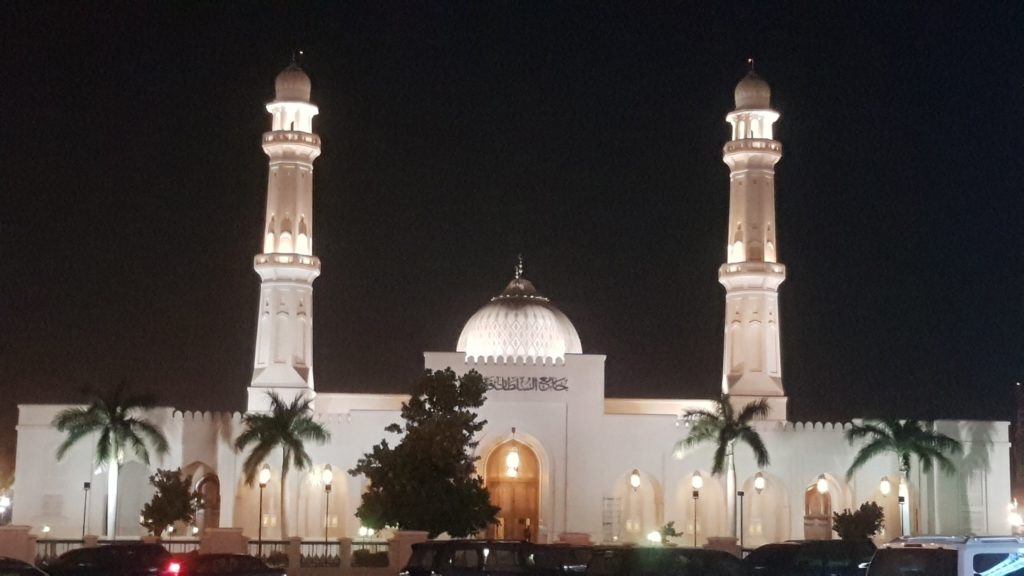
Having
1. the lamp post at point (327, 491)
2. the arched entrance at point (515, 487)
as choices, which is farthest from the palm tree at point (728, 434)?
the lamp post at point (327, 491)

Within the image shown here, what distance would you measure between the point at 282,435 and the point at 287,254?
691cm

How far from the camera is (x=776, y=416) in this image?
50.6 m

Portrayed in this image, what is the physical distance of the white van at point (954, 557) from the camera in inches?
650

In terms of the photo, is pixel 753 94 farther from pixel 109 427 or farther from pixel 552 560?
pixel 552 560

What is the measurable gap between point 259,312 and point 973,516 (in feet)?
76.7

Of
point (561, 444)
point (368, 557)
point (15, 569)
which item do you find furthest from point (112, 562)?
point (561, 444)

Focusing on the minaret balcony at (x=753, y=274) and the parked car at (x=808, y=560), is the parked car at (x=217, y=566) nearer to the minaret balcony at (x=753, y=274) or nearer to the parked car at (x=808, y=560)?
the parked car at (x=808, y=560)

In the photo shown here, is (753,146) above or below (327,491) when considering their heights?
above

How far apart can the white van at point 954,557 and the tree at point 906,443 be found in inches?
1229

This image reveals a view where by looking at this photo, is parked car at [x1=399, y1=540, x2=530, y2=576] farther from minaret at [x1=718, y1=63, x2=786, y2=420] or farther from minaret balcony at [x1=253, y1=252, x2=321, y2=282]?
minaret at [x1=718, y1=63, x2=786, y2=420]

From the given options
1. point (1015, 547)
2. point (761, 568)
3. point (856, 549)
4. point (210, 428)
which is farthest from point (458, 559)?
point (210, 428)

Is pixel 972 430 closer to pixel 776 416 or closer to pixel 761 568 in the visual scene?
pixel 776 416

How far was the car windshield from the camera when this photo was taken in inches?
656

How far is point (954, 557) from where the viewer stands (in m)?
16.6
